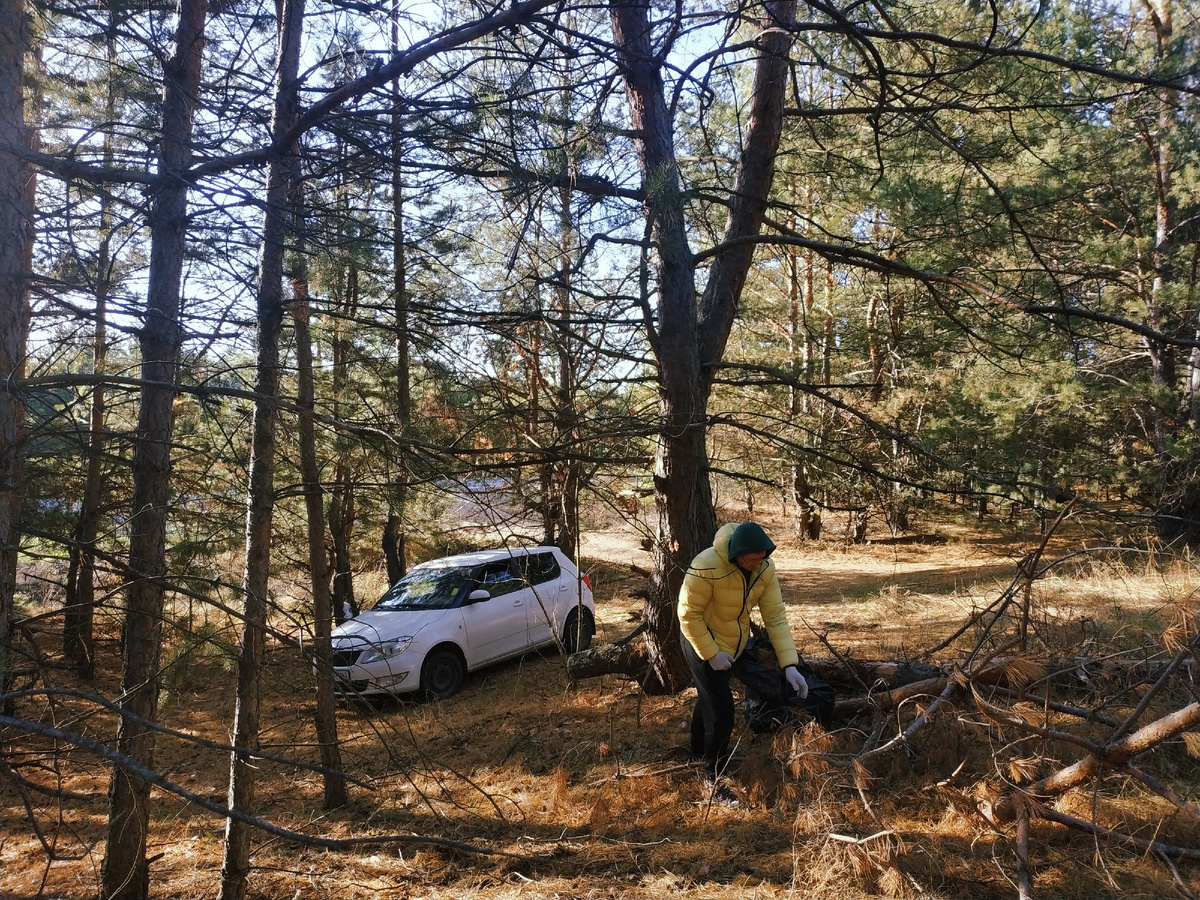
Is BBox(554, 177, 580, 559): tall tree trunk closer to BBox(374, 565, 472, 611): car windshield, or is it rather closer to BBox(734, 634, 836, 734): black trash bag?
BBox(734, 634, 836, 734): black trash bag

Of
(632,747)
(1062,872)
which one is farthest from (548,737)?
(1062,872)

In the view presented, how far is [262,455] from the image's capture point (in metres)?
5.27

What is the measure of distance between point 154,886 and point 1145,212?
17664 millimetres

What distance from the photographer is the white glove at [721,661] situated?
4523mm

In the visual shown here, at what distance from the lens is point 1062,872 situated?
351 cm

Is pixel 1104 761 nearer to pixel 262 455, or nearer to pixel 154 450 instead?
pixel 262 455

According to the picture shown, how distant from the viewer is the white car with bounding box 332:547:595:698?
28.5ft

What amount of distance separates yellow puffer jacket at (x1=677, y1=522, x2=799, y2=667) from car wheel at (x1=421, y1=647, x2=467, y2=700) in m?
5.13

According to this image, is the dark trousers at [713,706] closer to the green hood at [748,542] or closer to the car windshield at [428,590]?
the green hood at [748,542]

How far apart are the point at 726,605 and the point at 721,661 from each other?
0.35m

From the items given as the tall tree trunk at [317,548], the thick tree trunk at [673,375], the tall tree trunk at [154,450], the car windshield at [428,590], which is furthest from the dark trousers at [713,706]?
the car windshield at [428,590]

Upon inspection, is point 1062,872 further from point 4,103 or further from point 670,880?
point 4,103

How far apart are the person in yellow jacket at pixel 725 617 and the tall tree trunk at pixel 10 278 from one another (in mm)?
3392

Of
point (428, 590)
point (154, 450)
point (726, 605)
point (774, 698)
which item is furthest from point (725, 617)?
point (428, 590)
